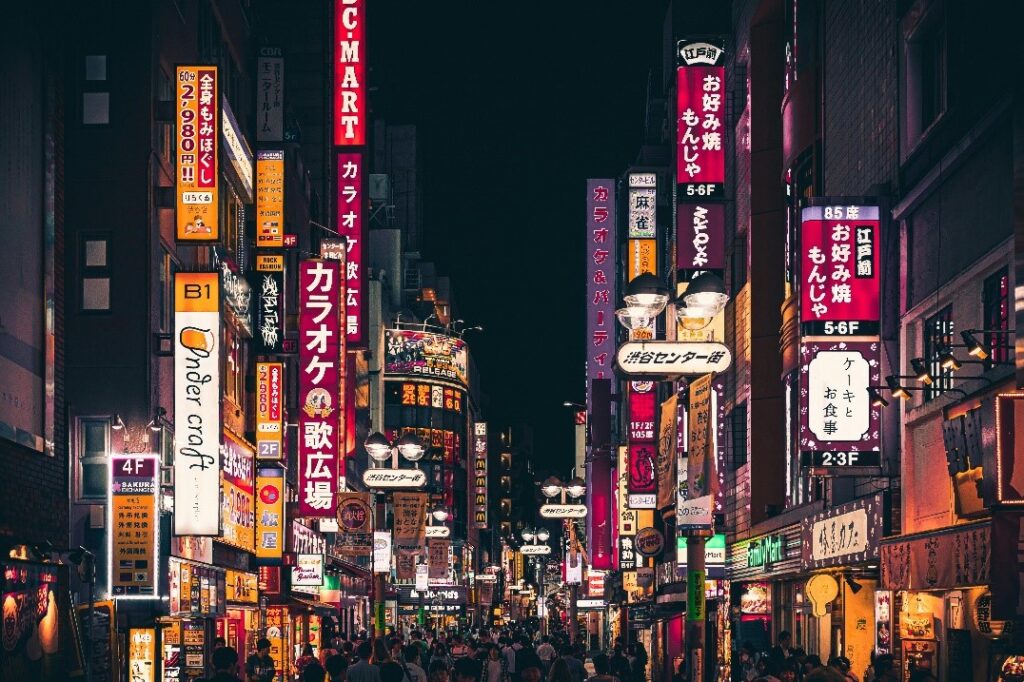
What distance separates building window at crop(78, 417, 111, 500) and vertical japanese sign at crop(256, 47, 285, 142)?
17157 mm

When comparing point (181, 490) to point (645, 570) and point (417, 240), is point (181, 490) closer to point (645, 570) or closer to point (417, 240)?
point (645, 570)

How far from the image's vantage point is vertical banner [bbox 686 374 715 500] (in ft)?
68.4

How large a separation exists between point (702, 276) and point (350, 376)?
36.0 meters

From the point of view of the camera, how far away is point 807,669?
2314 centimetres

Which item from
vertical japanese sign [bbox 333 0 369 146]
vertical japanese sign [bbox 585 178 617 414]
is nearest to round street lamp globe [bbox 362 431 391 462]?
vertical japanese sign [bbox 333 0 369 146]

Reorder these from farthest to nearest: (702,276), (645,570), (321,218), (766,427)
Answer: (645,570) → (321,218) → (766,427) → (702,276)

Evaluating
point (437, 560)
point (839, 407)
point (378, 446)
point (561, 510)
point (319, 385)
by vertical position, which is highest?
point (319, 385)

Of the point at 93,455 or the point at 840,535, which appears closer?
the point at 93,455

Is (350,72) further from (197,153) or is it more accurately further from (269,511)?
(197,153)

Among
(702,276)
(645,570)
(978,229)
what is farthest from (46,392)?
(645,570)

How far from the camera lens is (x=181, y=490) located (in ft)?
94.1

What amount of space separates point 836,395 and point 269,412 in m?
20.0

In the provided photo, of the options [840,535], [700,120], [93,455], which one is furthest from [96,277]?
[700,120]

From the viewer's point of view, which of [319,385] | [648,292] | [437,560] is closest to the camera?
[648,292]
